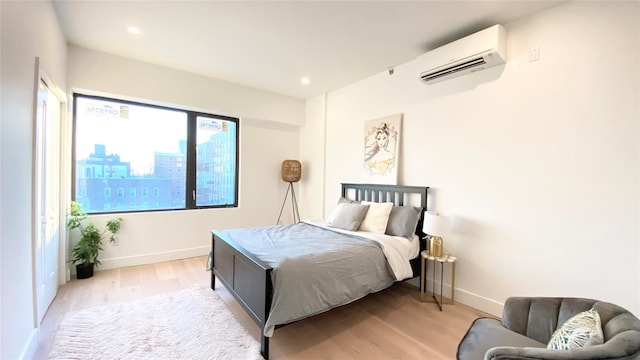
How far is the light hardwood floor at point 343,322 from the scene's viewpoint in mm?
2098

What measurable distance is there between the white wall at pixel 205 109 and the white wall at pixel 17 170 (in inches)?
53.2

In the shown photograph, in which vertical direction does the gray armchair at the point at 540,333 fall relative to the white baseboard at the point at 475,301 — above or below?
above

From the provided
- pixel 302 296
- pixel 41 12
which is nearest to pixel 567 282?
pixel 302 296

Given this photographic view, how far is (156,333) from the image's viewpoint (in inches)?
88.7

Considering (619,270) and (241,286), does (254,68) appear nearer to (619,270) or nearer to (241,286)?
(241,286)

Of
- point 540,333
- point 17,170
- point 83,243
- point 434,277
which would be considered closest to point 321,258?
point 540,333

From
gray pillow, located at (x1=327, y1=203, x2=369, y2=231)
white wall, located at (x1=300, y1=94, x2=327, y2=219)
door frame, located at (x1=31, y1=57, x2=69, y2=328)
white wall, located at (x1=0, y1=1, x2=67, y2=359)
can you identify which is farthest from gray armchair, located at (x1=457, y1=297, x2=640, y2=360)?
white wall, located at (x1=300, y1=94, x2=327, y2=219)

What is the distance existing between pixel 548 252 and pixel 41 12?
460 centimetres

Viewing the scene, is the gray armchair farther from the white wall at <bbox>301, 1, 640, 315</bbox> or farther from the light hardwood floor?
the white wall at <bbox>301, 1, 640, 315</bbox>

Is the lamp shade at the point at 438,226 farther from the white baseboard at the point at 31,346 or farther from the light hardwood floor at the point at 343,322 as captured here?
the white baseboard at the point at 31,346

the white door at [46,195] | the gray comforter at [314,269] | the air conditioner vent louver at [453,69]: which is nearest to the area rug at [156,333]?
the white door at [46,195]

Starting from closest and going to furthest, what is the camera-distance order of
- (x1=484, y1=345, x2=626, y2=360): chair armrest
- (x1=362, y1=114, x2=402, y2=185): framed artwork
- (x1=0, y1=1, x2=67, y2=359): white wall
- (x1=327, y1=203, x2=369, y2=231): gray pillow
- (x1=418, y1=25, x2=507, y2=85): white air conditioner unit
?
(x1=484, y1=345, x2=626, y2=360): chair armrest → (x1=0, y1=1, x2=67, y2=359): white wall → (x1=418, y1=25, x2=507, y2=85): white air conditioner unit → (x1=327, y1=203, x2=369, y2=231): gray pillow → (x1=362, y1=114, x2=402, y2=185): framed artwork

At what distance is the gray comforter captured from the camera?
6.59ft

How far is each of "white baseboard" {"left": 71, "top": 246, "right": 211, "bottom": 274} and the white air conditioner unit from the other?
408 centimetres
